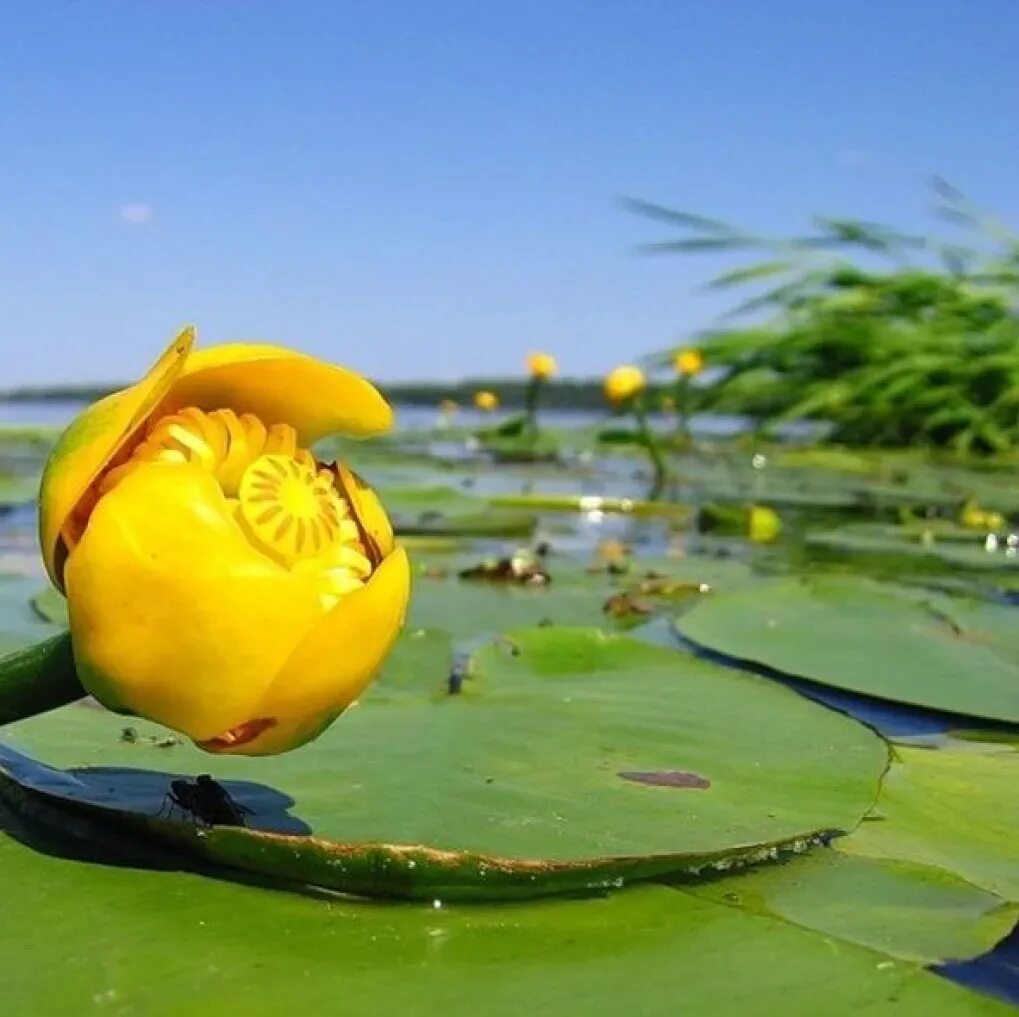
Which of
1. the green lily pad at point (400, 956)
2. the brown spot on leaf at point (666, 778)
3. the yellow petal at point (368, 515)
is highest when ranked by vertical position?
the yellow petal at point (368, 515)

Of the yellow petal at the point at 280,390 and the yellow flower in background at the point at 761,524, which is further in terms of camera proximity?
the yellow flower in background at the point at 761,524

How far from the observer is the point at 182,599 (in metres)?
0.58

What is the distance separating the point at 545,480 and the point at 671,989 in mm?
3631

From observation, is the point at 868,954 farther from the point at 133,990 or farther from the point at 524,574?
the point at 524,574

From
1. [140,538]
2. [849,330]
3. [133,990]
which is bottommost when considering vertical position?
[133,990]

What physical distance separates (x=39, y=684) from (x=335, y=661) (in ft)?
0.49

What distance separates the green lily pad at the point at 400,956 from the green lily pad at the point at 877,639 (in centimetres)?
63

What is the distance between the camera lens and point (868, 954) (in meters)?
0.63

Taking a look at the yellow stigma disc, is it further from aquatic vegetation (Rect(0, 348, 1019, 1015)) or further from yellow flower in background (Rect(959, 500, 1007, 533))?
yellow flower in background (Rect(959, 500, 1007, 533))

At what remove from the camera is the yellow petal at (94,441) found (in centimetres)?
59

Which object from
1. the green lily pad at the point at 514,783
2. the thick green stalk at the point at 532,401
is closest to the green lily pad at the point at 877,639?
the green lily pad at the point at 514,783

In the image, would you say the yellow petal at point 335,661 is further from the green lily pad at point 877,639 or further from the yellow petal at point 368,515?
the green lily pad at point 877,639

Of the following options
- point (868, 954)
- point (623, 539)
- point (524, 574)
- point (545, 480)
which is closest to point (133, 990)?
point (868, 954)

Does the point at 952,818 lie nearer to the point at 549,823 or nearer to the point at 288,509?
the point at 549,823
